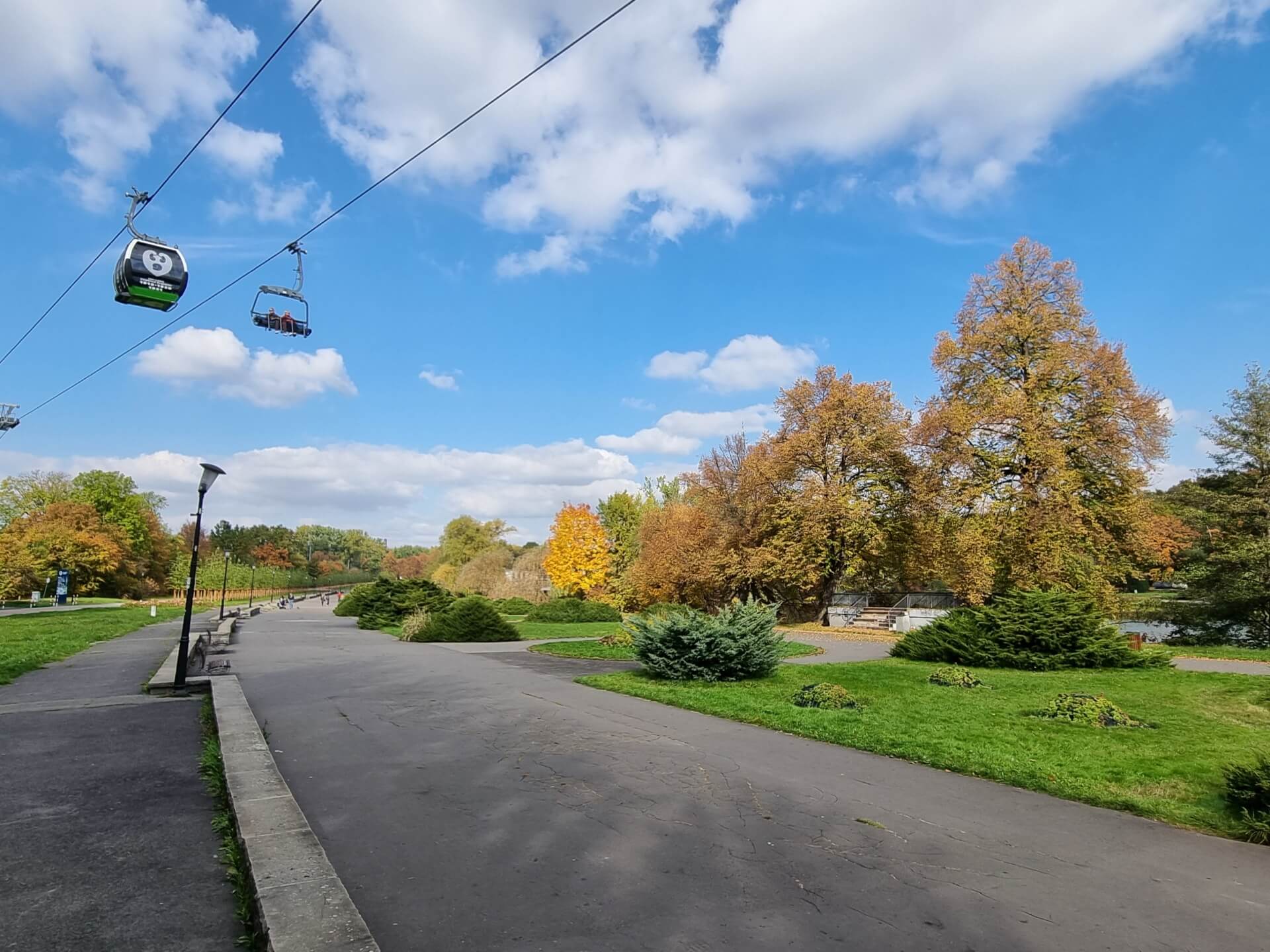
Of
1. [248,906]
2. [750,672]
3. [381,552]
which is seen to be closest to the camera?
[248,906]

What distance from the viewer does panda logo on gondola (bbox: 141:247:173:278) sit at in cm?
922

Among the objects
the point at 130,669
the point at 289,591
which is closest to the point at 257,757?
the point at 130,669

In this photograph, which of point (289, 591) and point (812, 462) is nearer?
point (812, 462)

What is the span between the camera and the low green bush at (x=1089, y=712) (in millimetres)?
8547

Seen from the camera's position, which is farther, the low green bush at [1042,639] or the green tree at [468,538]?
the green tree at [468,538]

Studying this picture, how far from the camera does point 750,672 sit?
13070 millimetres

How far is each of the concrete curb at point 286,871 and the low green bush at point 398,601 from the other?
2392 centimetres

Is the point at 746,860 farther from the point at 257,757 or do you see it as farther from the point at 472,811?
the point at 257,757

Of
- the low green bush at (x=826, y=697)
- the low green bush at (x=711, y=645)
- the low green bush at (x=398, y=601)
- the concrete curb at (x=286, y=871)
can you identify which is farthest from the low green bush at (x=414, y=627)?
the concrete curb at (x=286, y=871)

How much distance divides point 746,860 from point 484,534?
88.2 metres

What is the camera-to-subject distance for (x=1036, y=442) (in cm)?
2367

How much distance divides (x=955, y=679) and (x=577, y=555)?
36.5 meters

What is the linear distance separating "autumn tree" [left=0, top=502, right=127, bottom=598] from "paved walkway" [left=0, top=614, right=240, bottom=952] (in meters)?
52.8

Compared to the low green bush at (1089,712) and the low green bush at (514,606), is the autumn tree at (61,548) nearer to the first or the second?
the low green bush at (514,606)
